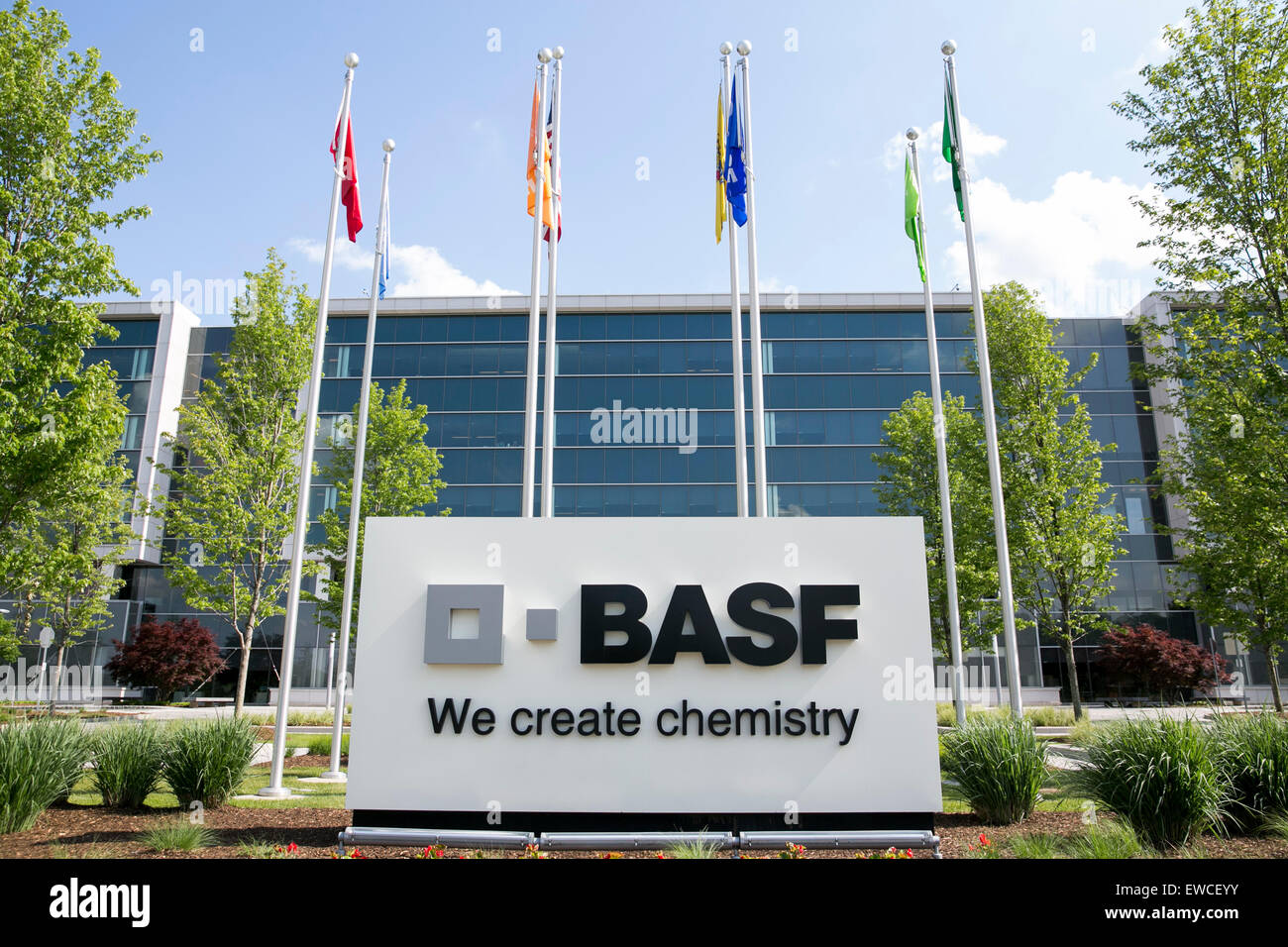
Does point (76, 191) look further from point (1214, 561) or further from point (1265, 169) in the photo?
point (1214, 561)

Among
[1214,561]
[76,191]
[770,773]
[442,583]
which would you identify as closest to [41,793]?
[442,583]

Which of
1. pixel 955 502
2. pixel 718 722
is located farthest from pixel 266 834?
pixel 955 502

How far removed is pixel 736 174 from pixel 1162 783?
11203mm

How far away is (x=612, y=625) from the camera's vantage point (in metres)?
9.38

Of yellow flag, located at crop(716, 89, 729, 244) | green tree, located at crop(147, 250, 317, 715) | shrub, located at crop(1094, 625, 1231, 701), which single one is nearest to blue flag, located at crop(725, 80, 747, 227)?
yellow flag, located at crop(716, 89, 729, 244)

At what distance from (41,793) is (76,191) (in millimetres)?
11349

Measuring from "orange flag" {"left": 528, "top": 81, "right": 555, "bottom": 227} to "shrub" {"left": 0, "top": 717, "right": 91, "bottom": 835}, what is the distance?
11108 millimetres

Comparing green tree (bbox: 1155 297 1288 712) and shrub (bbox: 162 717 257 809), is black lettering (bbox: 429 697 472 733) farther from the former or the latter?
green tree (bbox: 1155 297 1288 712)

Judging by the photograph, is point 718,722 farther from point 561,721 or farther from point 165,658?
point 165,658

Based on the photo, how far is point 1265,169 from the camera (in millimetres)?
14336

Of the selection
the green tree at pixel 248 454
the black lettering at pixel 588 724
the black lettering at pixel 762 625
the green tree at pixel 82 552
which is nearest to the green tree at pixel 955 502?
the black lettering at pixel 762 625

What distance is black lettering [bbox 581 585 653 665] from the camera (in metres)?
9.30
